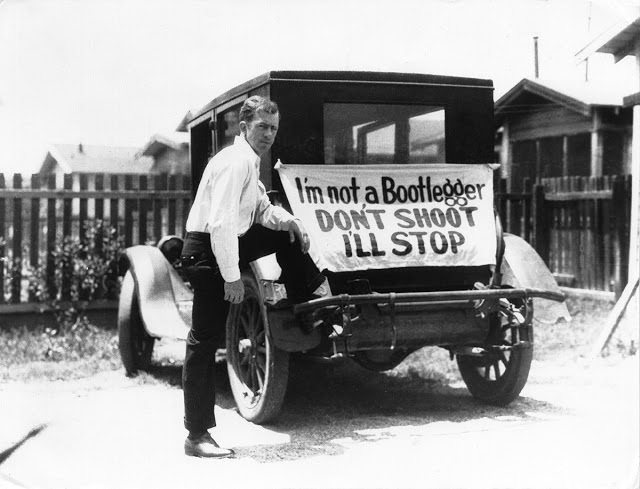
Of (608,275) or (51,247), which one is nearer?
(51,247)

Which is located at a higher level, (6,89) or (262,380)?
(6,89)

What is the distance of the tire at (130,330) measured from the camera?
6254 millimetres

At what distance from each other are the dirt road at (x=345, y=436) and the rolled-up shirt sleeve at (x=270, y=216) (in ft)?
4.15

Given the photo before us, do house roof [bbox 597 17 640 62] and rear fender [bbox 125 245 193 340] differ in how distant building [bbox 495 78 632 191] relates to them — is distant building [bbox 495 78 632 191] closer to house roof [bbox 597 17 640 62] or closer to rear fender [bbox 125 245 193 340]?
house roof [bbox 597 17 640 62]

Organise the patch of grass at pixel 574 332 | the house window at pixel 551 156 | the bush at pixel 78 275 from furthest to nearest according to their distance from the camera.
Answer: the house window at pixel 551 156 < the bush at pixel 78 275 < the patch of grass at pixel 574 332

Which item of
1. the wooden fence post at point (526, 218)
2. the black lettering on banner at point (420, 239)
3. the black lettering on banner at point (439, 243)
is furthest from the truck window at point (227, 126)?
the wooden fence post at point (526, 218)

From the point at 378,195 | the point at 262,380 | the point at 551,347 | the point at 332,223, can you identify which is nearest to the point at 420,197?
the point at 378,195

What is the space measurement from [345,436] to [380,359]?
1.01 meters

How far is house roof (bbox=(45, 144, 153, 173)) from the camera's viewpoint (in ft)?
107

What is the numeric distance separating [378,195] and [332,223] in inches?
15.1

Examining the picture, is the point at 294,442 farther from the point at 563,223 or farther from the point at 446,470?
the point at 563,223

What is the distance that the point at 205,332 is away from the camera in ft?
13.3

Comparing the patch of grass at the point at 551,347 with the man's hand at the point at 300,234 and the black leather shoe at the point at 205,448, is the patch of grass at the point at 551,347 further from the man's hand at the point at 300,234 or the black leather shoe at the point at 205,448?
the black leather shoe at the point at 205,448

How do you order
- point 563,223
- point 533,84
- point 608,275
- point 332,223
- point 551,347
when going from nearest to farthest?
point 332,223 → point 551,347 → point 608,275 → point 563,223 → point 533,84
